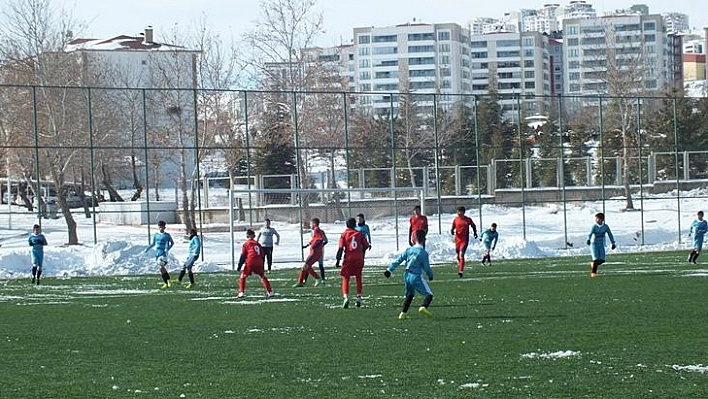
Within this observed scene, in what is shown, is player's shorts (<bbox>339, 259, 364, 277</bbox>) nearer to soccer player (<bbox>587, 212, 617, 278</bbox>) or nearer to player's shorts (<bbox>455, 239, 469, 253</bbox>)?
soccer player (<bbox>587, 212, 617, 278</bbox>)

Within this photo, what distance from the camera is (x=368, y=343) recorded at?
16250 mm

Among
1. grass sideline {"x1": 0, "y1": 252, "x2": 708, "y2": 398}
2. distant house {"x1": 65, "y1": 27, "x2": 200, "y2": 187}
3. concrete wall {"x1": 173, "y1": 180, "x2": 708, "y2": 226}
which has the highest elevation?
distant house {"x1": 65, "y1": 27, "x2": 200, "y2": 187}

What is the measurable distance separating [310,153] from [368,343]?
152 ft

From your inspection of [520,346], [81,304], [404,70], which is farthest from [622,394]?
[404,70]

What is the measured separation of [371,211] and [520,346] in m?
33.3

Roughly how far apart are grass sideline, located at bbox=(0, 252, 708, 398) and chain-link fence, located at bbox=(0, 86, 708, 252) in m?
23.5

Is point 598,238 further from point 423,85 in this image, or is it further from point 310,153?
point 423,85

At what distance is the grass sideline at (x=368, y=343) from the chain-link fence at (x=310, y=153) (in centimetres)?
2347

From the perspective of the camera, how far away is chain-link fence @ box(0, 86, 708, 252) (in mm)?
54188

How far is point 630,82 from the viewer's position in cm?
7650

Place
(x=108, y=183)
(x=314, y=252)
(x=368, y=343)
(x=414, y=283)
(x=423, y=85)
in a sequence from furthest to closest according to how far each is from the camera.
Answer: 1. (x=423, y=85)
2. (x=108, y=183)
3. (x=314, y=252)
4. (x=414, y=283)
5. (x=368, y=343)

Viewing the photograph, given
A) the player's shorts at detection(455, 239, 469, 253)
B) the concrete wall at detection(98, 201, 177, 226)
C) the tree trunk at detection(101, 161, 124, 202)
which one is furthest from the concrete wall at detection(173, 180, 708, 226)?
the player's shorts at detection(455, 239, 469, 253)

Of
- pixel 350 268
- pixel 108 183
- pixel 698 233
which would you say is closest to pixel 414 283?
pixel 350 268

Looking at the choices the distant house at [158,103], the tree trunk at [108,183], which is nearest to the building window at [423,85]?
the distant house at [158,103]
